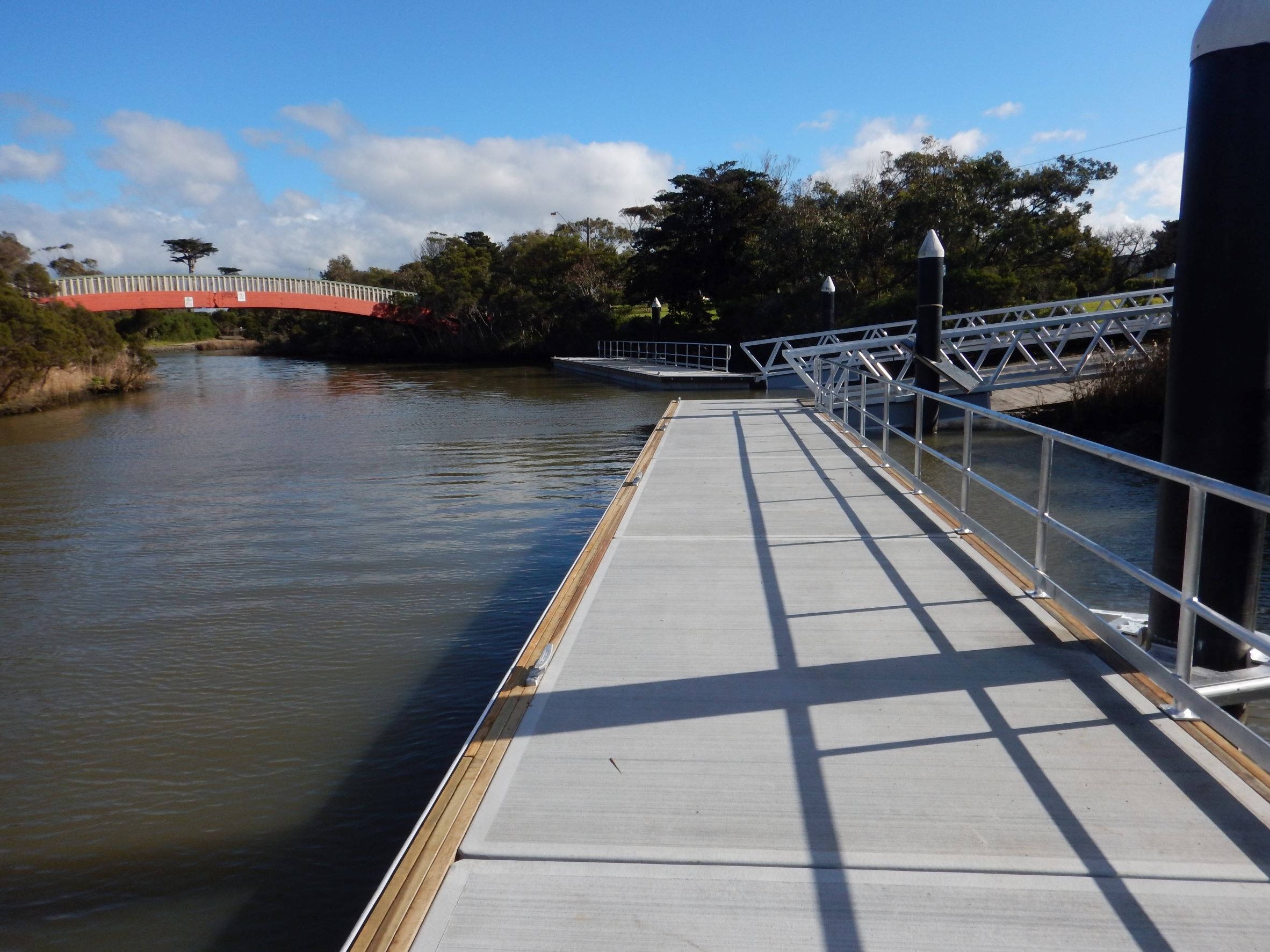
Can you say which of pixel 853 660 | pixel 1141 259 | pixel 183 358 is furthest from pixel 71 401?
pixel 183 358

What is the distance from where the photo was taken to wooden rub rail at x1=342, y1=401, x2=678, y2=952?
226 centimetres

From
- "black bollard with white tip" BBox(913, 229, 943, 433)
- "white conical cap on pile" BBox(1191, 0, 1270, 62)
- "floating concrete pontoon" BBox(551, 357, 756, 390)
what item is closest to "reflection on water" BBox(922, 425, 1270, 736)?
"black bollard with white tip" BBox(913, 229, 943, 433)

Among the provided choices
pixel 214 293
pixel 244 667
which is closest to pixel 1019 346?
pixel 244 667

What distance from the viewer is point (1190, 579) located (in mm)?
3223

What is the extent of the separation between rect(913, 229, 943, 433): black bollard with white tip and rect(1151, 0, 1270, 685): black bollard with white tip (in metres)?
9.30

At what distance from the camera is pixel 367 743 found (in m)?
4.68

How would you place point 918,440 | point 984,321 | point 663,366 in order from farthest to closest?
point 663,366
point 984,321
point 918,440

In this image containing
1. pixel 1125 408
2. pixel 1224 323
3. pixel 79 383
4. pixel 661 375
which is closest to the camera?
pixel 1224 323

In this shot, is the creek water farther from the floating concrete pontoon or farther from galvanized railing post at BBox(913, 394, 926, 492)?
the floating concrete pontoon

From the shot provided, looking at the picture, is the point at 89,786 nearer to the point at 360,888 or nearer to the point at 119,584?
the point at 360,888

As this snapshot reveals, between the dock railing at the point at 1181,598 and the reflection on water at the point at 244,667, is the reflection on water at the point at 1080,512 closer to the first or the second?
the dock railing at the point at 1181,598

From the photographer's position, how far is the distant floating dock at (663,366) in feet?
81.5

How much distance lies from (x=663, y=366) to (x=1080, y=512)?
2187 centimetres

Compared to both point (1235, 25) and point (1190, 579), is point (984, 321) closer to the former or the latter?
point (1235, 25)
